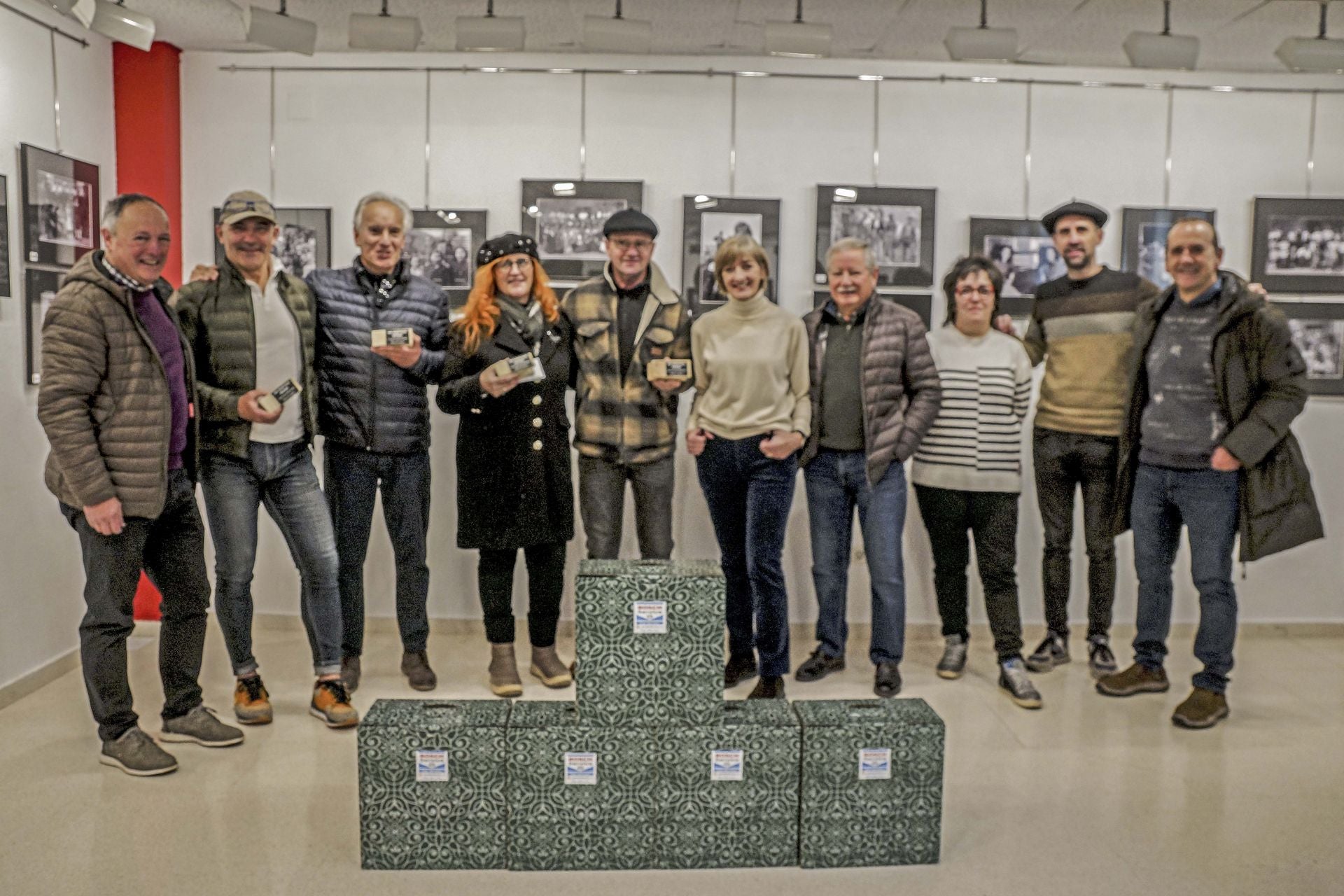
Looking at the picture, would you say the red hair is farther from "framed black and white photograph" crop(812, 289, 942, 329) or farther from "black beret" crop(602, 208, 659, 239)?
"framed black and white photograph" crop(812, 289, 942, 329)

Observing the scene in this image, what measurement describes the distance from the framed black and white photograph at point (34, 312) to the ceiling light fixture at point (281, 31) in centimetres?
118

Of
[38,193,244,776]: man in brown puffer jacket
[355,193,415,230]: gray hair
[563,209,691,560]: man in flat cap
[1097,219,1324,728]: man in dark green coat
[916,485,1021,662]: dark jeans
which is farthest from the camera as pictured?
[916,485,1021,662]: dark jeans

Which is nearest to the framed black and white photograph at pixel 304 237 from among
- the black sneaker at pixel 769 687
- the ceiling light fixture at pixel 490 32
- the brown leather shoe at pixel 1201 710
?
the ceiling light fixture at pixel 490 32

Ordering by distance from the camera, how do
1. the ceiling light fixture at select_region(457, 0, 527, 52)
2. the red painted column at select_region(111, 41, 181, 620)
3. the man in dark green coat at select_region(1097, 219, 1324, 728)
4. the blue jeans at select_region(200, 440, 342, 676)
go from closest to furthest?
1. the blue jeans at select_region(200, 440, 342, 676)
2. the man in dark green coat at select_region(1097, 219, 1324, 728)
3. the ceiling light fixture at select_region(457, 0, 527, 52)
4. the red painted column at select_region(111, 41, 181, 620)

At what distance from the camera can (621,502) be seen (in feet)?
12.9

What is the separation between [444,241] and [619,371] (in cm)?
136

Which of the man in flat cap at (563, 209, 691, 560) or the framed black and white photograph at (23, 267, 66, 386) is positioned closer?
the man in flat cap at (563, 209, 691, 560)

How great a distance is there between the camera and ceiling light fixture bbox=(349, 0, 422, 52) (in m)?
3.89

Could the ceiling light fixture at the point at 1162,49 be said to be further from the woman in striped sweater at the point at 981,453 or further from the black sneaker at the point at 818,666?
the black sneaker at the point at 818,666

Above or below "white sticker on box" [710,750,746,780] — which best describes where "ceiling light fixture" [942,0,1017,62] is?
above

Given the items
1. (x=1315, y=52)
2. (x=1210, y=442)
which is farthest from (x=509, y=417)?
(x=1315, y=52)

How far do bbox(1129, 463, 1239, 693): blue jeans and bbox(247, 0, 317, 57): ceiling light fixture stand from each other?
11.1 feet

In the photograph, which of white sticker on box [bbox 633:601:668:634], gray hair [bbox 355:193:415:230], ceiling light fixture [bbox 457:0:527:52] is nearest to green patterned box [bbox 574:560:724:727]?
white sticker on box [bbox 633:601:668:634]

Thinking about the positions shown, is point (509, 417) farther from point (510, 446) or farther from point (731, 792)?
point (731, 792)
